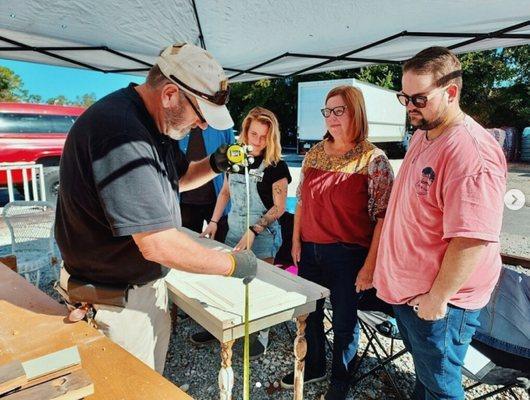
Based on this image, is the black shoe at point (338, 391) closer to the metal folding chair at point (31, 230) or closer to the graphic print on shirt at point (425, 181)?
the graphic print on shirt at point (425, 181)

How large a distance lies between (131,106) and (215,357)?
6.93 ft

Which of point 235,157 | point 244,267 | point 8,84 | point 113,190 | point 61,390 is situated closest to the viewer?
point 61,390

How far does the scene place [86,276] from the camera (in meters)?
1.43

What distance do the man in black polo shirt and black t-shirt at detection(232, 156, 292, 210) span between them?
1103 mm

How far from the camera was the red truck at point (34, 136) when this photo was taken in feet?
23.1

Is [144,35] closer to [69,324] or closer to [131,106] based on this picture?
[131,106]

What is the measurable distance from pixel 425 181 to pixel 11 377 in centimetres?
148

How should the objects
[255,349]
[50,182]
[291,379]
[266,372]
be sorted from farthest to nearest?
[50,182] < [255,349] < [266,372] < [291,379]

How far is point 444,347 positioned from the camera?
1.47 m

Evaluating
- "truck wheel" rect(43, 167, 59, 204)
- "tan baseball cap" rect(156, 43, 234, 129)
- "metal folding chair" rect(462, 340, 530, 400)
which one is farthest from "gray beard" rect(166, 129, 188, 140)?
"truck wheel" rect(43, 167, 59, 204)

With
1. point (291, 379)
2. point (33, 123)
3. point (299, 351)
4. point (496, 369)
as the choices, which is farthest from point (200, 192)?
point (33, 123)

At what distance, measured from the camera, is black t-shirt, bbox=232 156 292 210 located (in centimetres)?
259

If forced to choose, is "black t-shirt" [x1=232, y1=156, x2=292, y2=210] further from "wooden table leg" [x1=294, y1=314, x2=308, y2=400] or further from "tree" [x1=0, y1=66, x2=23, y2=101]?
"tree" [x1=0, y1=66, x2=23, y2=101]

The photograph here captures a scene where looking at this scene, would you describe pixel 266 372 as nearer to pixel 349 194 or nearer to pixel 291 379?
pixel 291 379
